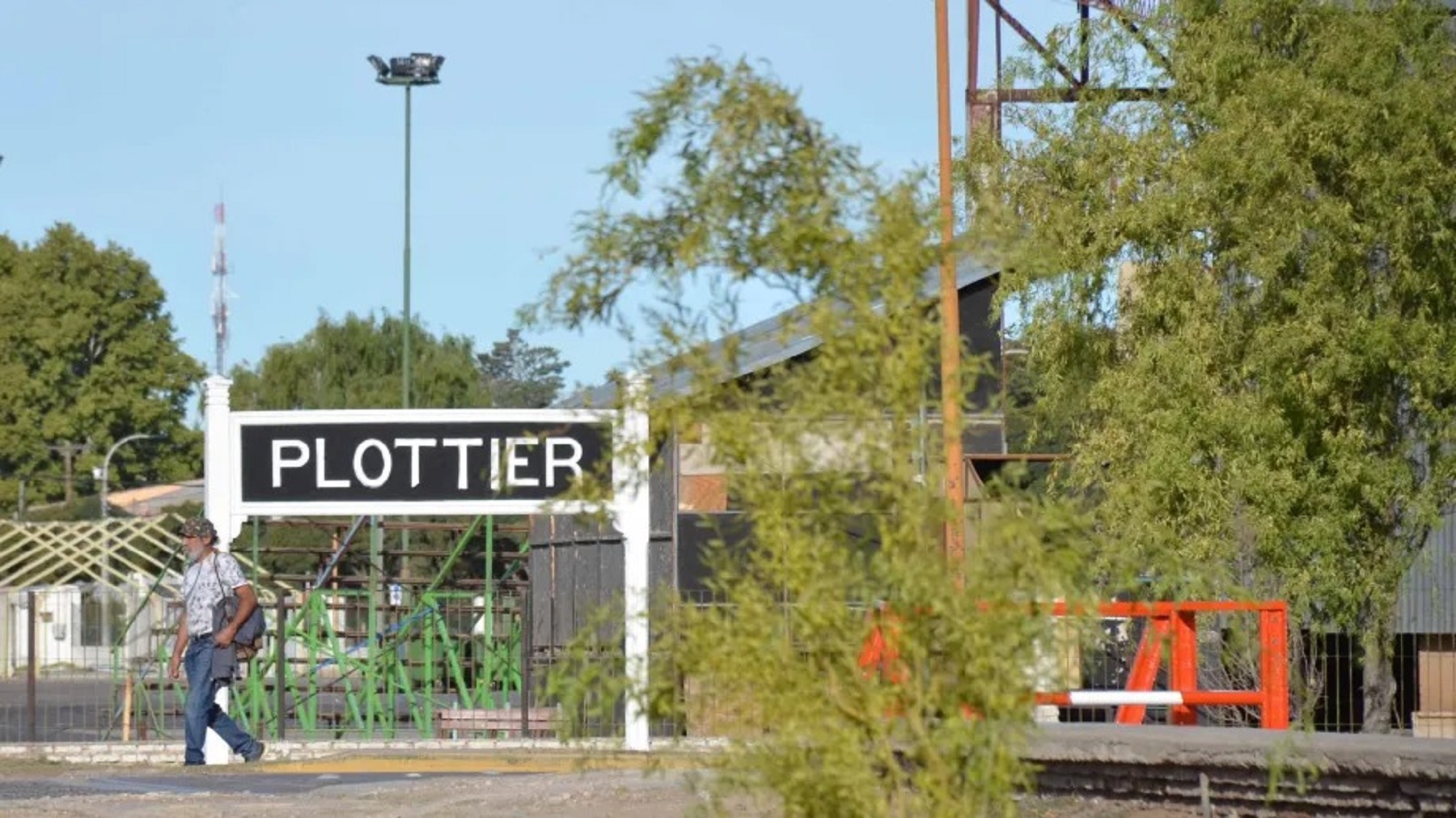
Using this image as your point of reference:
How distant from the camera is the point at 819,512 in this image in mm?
7629

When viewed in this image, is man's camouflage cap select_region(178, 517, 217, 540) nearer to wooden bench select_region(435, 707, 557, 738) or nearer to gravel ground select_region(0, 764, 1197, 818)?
gravel ground select_region(0, 764, 1197, 818)

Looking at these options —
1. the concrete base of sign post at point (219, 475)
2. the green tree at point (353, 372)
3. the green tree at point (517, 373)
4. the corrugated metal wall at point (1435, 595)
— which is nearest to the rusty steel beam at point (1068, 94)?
the corrugated metal wall at point (1435, 595)

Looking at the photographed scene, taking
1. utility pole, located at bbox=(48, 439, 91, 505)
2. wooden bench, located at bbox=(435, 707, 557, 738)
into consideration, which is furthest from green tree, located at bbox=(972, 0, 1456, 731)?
utility pole, located at bbox=(48, 439, 91, 505)

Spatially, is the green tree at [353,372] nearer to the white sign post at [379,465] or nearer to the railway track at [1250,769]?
the white sign post at [379,465]

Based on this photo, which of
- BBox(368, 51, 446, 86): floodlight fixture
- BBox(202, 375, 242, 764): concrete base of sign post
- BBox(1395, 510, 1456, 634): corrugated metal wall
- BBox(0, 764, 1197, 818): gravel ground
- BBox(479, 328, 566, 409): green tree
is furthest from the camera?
BBox(479, 328, 566, 409): green tree

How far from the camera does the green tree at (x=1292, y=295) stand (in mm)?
22484

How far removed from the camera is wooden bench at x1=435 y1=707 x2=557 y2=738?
2417cm

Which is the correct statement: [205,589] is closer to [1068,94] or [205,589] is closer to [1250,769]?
[1250,769]

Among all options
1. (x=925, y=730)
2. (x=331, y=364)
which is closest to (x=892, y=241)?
(x=925, y=730)

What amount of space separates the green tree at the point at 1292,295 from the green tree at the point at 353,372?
2463 inches

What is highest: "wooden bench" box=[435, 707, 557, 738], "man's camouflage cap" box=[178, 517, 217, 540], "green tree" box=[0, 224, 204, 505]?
"green tree" box=[0, 224, 204, 505]

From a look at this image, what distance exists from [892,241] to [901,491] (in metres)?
0.74

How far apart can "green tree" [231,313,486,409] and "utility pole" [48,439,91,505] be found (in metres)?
5.98

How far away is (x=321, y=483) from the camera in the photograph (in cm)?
2075
